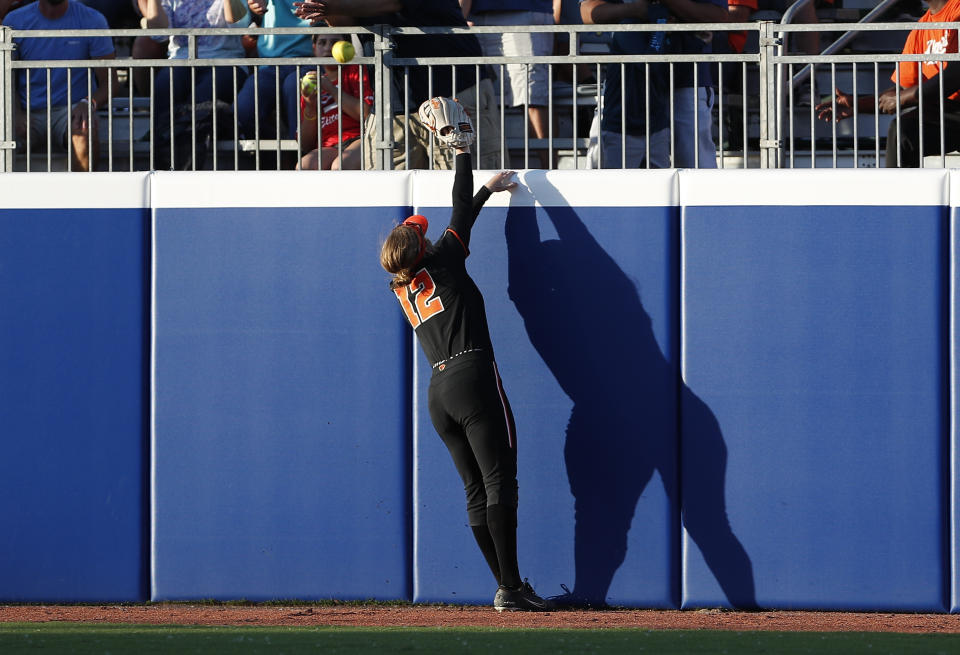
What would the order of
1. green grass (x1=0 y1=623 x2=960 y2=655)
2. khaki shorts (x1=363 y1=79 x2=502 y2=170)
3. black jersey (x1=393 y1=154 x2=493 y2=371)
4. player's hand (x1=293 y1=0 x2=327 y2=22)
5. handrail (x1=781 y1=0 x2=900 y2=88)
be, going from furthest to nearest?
handrail (x1=781 y1=0 x2=900 y2=88), khaki shorts (x1=363 y1=79 x2=502 y2=170), player's hand (x1=293 y1=0 x2=327 y2=22), black jersey (x1=393 y1=154 x2=493 y2=371), green grass (x1=0 y1=623 x2=960 y2=655)

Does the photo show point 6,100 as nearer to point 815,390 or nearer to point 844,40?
point 815,390

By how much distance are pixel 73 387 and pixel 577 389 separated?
270cm

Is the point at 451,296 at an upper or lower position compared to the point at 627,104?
lower

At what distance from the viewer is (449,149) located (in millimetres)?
7277

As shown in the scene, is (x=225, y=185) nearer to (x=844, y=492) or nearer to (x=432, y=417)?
(x=432, y=417)

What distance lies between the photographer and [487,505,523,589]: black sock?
611 centimetres

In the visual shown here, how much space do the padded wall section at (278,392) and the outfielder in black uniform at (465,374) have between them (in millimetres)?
461

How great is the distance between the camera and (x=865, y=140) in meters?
8.34

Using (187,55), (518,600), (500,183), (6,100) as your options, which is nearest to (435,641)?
(518,600)

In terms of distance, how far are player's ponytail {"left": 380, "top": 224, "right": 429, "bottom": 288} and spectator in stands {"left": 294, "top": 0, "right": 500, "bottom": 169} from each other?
88cm

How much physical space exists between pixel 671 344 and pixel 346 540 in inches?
78.9

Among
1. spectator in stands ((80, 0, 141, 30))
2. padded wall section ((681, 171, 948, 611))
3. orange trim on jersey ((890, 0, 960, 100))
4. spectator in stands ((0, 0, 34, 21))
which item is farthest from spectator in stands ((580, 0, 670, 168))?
spectator in stands ((0, 0, 34, 21))

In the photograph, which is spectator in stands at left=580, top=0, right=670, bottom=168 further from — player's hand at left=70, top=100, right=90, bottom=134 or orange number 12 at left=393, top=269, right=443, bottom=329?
player's hand at left=70, top=100, right=90, bottom=134

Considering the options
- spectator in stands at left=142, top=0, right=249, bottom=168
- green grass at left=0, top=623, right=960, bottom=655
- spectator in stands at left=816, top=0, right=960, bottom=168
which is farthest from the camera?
spectator in stands at left=142, top=0, right=249, bottom=168
